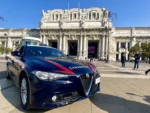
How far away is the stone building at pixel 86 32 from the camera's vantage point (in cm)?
6544

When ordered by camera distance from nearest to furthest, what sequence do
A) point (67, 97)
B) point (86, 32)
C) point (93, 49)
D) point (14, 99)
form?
point (67, 97), point (14, 99), point (86, 32), point (93, 49)

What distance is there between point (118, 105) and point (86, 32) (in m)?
63.8

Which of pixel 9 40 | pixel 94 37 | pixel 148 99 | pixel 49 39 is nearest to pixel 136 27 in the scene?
pixel 94 37

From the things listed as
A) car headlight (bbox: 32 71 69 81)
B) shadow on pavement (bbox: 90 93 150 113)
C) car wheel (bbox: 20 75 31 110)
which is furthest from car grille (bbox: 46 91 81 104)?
shadow on pavement (bbox: 90 93 150 113)

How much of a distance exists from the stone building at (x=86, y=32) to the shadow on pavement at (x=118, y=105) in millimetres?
60333

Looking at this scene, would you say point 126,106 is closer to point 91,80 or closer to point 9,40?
point 91,80

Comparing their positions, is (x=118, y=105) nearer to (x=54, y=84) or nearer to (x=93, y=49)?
(x=54, y=84)

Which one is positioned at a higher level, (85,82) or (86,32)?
(86,32)

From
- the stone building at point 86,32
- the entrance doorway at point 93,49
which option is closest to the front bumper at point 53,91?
the stone building at point 86,32

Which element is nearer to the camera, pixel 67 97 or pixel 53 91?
pixel 53 91

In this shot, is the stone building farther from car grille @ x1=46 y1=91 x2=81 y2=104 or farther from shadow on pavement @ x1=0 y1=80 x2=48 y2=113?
car grille @ x1=46 y1=91 x2=81 y2=104

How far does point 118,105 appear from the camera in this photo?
4.17 m

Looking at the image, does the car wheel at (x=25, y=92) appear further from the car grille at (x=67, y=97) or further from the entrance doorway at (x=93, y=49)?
the entrance doorway at (x=93, y=49)

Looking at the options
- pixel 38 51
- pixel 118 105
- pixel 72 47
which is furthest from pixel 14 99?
pixel 72 47
